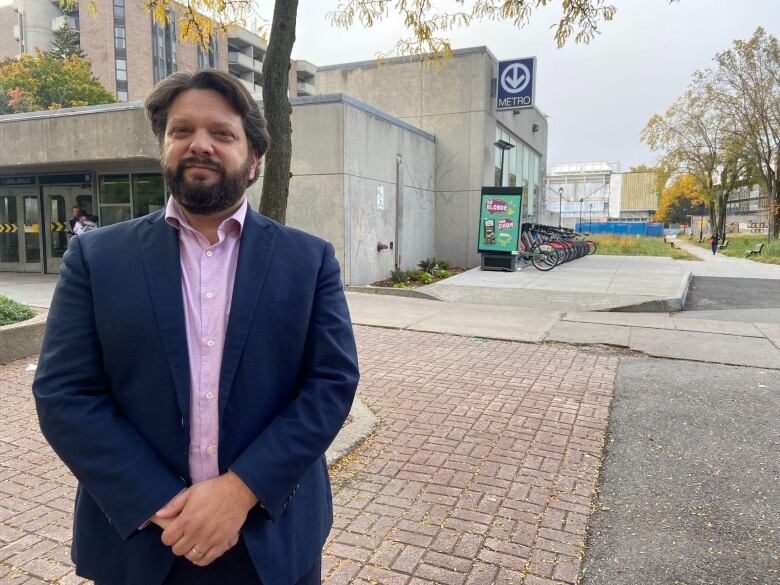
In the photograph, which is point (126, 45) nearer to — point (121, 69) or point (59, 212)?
point (121, 69)

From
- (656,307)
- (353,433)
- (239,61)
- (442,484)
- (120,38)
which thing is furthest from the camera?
(239,61)

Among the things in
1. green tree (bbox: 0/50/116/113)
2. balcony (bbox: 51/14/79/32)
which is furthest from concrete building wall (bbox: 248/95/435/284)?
balcony (bbox: 51/14/79/32)

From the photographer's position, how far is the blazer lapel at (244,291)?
150 cm

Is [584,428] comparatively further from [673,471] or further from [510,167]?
[510,167]

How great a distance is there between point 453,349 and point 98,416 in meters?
6.46

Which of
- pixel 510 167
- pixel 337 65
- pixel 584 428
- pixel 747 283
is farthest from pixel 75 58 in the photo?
pixel 584 428

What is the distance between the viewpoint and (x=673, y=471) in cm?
400

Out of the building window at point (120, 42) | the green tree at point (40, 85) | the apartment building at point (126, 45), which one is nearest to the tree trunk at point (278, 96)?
the green tree at point (40, 85)

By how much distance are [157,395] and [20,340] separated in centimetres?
605

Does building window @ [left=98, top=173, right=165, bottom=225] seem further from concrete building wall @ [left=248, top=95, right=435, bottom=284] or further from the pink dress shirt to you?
the pink dress shirt

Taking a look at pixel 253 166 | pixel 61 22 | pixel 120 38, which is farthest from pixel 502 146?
pixel 61 22

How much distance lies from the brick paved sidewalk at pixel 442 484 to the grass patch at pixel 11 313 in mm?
777

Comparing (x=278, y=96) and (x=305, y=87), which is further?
(x=305, y=87)

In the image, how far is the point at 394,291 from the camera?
12375 mm
